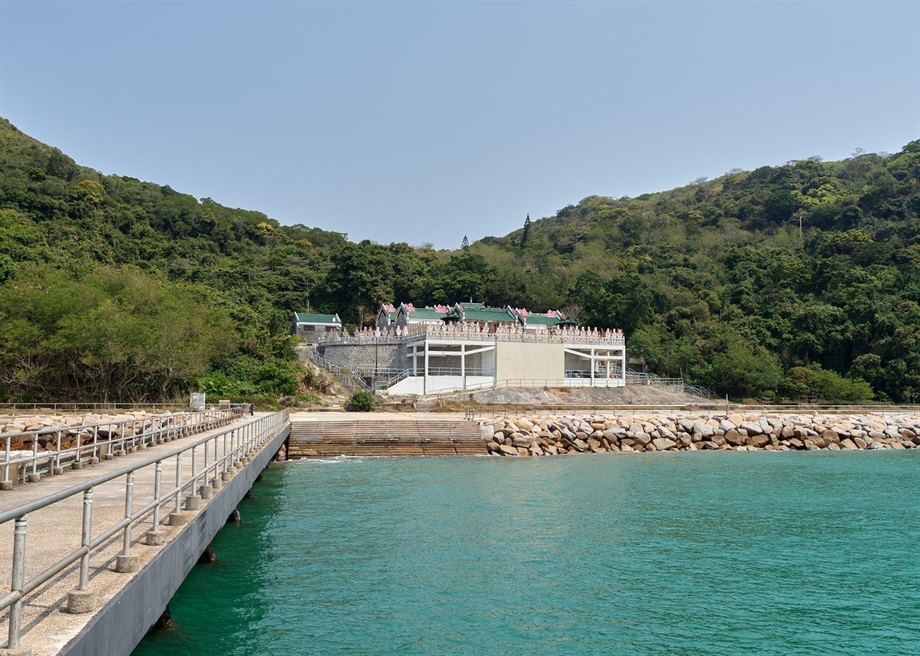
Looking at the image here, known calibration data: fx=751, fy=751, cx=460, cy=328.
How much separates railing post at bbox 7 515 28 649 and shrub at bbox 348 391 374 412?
38.4 metres

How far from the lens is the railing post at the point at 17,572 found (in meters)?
4.53

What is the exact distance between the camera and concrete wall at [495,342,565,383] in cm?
5512

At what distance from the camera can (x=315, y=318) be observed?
71875 mm

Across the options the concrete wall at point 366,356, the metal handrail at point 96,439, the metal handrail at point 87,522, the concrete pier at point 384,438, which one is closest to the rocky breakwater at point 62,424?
the metal handrail at point 96,439

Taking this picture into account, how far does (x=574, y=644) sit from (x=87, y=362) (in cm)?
3506

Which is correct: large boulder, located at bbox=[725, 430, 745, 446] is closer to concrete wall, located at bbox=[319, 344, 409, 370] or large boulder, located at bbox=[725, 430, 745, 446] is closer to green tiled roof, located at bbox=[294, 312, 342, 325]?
concrete wall, located at bbox=[319, 344, 409, 370]

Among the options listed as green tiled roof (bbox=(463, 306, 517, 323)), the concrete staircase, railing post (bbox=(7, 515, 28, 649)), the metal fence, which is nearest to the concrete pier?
the concrete staircase

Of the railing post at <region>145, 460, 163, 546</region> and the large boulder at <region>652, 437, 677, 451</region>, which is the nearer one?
the railing post at <region>145, 460, 163, 546</region>

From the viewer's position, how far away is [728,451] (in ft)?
120

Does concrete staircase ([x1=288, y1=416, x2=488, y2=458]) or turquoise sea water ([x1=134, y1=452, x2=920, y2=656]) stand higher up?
concrete staircase ([x1=288, y1=416, x2=488, y2=458])

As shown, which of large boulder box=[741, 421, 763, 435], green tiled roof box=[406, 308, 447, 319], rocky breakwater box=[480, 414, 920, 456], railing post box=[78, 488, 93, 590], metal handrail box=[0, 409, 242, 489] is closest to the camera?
railing post box=[78, 488, 93, 590]

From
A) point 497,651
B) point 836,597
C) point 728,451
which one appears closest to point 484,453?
point 728,451

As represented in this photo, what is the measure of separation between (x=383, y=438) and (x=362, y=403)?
36.0 ft

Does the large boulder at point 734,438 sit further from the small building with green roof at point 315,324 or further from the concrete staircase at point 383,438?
the small building with green roof at point 315,324
